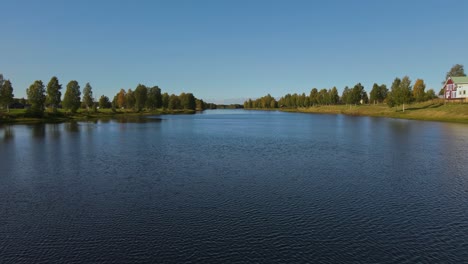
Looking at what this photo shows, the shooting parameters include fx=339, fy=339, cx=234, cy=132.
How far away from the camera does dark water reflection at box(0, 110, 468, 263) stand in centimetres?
1262

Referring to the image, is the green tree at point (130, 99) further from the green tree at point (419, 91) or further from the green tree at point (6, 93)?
the green tree at point (419, 91)

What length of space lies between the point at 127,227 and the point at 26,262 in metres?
4.03

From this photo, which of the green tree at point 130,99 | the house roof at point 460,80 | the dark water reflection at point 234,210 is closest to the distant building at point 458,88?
the house roof at point 460,80

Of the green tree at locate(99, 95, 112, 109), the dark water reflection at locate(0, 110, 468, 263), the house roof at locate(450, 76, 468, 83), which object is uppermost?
the house roof at locate(450, 76, 468, 83)

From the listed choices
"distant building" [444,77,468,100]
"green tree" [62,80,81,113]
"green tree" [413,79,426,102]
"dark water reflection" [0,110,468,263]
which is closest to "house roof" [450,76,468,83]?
"distant building" [444,77,468,100]

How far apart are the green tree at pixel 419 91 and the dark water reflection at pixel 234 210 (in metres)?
119

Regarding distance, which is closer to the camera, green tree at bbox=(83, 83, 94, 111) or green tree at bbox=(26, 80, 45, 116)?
green tree at bbox=(26, 80, 45, 116)

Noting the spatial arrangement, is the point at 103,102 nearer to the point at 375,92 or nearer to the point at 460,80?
the point at 375,92

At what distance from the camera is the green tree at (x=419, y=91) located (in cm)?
13688

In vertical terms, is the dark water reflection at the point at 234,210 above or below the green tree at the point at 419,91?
below

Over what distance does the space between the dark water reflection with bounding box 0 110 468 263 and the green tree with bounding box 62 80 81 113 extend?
3874 inches

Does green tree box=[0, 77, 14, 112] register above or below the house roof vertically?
below

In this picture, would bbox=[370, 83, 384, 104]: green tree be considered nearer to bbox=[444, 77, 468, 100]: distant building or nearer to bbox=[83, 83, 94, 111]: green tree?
bbox=[444, 77, 468, 100]: distant building

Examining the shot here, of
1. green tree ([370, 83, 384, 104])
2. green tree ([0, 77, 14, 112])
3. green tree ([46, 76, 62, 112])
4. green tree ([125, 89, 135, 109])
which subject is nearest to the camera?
green tree ([0, 77, 14, 112])
